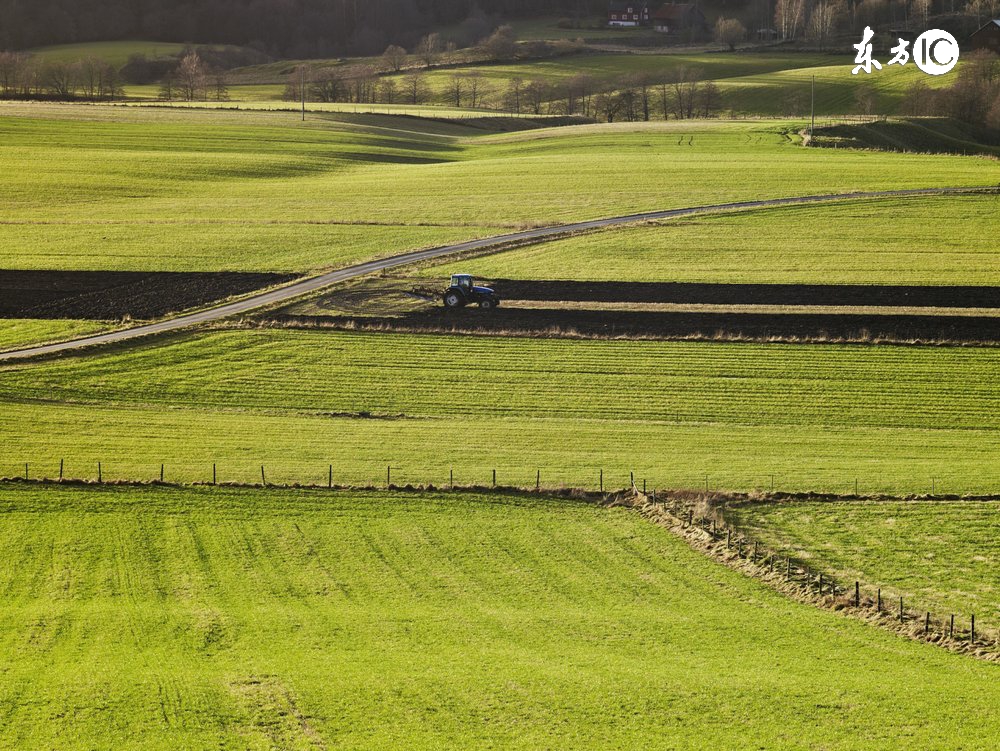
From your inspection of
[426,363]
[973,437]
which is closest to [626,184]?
[426,363]

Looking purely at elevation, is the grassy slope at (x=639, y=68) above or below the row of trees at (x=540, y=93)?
above

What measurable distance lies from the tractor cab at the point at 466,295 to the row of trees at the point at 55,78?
117 metres

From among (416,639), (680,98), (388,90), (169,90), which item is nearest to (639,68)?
(680,98)

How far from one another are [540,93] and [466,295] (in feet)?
384

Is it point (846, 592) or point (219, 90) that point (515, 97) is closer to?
point (219, 90)

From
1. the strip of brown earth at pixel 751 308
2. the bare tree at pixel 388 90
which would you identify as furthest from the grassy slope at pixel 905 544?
the bare tree at pixel 388 90

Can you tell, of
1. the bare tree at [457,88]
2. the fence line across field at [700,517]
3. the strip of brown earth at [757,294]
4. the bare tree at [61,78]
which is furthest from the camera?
the bare tree at [457,88]

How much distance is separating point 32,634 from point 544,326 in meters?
37.5

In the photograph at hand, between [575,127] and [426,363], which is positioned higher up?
[575,127]

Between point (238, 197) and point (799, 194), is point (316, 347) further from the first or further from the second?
point (799, 194)

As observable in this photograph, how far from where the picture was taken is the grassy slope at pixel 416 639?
23.6 meters

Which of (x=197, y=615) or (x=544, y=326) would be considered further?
(x=544, y=326)

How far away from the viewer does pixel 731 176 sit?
325 ft

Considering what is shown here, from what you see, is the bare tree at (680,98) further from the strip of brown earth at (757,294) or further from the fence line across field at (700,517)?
the fence line across field at (700,517)
